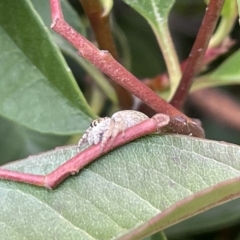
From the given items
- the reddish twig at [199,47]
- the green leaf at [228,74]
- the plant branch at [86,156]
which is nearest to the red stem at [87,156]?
the plant branch at [86,156]

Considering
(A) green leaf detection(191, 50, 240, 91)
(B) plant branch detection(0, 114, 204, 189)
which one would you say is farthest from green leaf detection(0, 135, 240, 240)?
(A) green leaf detection(191, 50, 240, 91)

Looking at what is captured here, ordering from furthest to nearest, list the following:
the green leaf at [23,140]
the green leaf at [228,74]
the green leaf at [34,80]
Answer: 1. the green leaf at [23,140]
2. the green leaf at [228,74]
3. the green leaf at [34,80]

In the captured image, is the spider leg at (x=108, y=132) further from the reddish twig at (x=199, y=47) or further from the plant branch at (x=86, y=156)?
the reddish twig at (x=199, y=47)

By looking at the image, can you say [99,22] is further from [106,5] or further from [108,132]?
[108,132]

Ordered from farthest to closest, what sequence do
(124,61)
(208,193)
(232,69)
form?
(124,61) → (232,69) → (208,193)

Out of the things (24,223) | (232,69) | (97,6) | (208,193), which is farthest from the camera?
(232,69)

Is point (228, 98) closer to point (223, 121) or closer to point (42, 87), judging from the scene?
point (223, 121)

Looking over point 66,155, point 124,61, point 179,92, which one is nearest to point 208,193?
point 66,155
